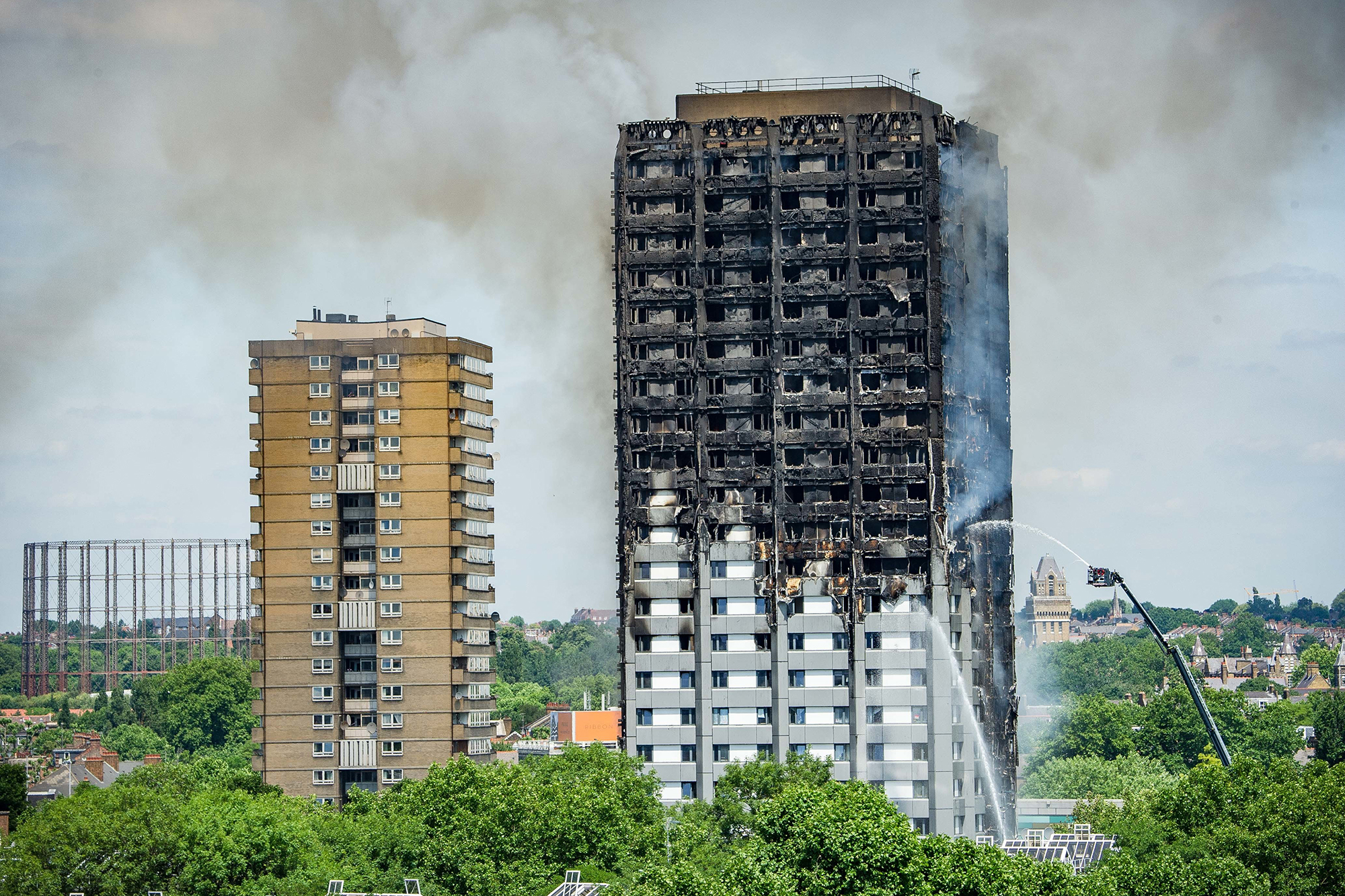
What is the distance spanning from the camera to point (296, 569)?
185000mm

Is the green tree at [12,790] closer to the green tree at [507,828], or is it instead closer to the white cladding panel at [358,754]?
the white cladding panel at [358,754]

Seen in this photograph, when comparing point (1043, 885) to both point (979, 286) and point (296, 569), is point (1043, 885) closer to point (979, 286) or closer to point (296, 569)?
point (979, 286)

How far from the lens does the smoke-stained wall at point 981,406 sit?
543 ft

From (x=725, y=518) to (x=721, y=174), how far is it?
32515 mm

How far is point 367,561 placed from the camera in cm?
18525

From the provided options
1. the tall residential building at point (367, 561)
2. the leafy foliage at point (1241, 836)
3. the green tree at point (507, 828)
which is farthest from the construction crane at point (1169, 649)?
the tall residential building at point (367, 561)

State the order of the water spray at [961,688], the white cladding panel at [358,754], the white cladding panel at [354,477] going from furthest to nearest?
the white cladding panel at [354,477]
the white cladding panel at [358,754]
the water spray at [961,688]

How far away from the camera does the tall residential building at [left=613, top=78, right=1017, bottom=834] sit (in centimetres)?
15850

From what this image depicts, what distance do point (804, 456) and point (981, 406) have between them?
68.0ft

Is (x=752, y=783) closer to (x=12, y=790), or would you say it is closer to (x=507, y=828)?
(x=507, y=828)

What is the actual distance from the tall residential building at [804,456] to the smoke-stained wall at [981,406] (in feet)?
1.62

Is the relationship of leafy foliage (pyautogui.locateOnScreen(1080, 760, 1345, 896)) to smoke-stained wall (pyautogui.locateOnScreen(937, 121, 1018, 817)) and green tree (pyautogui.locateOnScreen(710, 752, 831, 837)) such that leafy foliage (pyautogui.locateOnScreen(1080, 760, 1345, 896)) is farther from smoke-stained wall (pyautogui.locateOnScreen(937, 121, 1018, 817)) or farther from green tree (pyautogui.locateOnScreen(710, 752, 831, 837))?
smoke-stained wall (pyautogui.locateOnScreen(937, 121, 1018, 817))

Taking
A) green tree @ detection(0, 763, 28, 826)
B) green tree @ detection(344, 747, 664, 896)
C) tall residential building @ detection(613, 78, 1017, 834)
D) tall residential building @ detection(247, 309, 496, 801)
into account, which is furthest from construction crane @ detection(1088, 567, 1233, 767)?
green tree @ detection(0, 763, 28, 826)

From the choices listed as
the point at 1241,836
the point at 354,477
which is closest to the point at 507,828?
the point at 1241,836
